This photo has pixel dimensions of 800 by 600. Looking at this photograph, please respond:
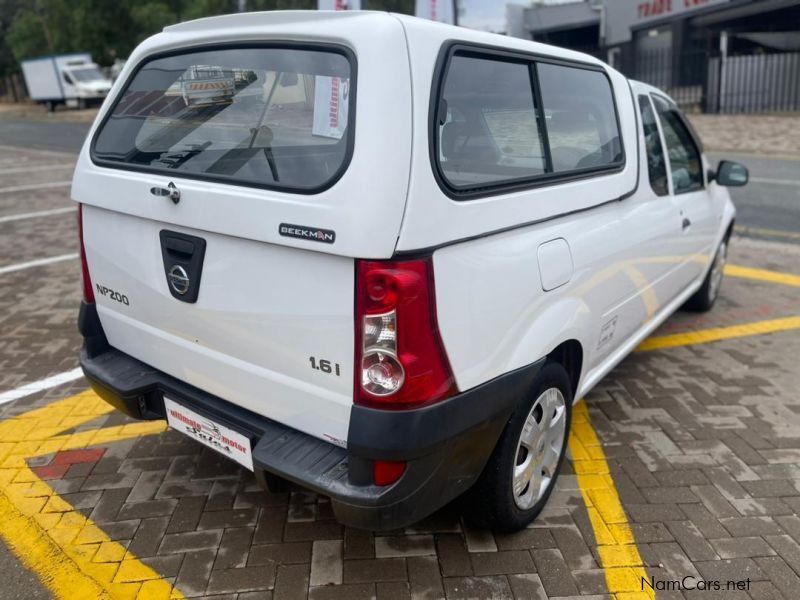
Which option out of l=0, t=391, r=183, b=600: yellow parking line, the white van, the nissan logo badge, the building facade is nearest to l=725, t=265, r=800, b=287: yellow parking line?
the white van

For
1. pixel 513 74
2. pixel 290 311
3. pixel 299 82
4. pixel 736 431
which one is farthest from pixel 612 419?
pixel 299 82

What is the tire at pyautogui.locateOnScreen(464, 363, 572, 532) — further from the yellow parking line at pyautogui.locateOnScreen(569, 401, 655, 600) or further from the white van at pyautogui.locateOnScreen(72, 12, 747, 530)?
the yellow parking line at pyautogui.locateOnScreen(569, 401, 655, 600)

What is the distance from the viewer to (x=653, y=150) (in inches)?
148

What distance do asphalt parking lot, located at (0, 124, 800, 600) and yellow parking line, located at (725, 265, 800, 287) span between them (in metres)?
2.13

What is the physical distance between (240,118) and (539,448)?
68.7 inches

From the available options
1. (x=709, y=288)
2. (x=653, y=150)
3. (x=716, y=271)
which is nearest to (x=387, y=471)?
(x=653, y=150)

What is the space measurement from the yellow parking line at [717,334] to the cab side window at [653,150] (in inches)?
55.0

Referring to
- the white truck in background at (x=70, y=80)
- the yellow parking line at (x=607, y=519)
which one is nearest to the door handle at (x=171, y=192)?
the yellow parking line at (x=607, y=519)

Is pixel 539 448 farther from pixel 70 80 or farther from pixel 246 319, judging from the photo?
pixel 70 80

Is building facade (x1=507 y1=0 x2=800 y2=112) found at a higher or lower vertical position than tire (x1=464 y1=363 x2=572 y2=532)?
higher

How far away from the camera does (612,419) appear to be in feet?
12.3

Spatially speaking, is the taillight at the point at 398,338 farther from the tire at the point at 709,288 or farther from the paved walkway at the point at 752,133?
the paved walkway at the point at 752,133

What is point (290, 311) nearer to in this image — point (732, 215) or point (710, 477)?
point (710, 477)

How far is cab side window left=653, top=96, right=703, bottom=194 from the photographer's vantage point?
13.3 feet
